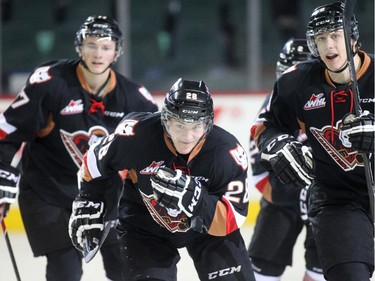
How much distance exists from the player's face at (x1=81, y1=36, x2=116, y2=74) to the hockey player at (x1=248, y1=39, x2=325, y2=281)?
0.65 meters

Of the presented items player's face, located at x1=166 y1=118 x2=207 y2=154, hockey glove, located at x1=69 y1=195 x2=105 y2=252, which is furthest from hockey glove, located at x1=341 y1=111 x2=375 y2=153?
hockey glove, located at x1=69 y1=195 x2=105 y2=252

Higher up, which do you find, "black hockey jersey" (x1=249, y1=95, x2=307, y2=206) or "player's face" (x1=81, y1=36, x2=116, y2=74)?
"player's face" (x1=81, y1=36, x2=116, y2=74)

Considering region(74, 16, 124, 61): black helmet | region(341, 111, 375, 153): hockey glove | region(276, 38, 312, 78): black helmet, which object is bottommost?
region(341, 111, 375, 153): hockey glove

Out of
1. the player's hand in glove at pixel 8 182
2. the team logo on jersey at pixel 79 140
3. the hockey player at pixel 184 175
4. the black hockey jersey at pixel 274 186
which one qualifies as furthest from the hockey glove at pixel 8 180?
the black hockey jersey at pixel 274 186

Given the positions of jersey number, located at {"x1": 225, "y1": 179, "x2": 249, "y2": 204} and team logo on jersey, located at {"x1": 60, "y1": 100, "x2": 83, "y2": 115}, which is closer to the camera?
jersey number, located at {"x1": 225, "y1": 179, "x2": 249, "y2": 204}

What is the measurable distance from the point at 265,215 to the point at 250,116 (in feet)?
7.16

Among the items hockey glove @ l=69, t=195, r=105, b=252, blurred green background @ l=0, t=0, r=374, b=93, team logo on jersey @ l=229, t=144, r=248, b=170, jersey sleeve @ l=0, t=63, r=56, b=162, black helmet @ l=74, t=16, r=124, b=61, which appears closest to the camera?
team logo on jersey @ l=229, t=144, r=248, b=170

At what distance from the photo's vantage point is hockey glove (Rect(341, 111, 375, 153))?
2936 mm

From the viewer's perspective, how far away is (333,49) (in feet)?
10.4

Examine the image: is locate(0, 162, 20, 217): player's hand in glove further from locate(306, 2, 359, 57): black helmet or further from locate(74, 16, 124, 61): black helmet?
locate(306, 2, 359, 57): black helmet

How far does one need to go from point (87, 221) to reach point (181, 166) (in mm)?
390

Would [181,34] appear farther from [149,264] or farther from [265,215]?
[149,264]

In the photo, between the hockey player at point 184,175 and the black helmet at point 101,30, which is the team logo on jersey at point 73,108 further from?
the hockey player at point 184,175

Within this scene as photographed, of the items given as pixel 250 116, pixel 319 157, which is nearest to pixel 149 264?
pixel 319 157
